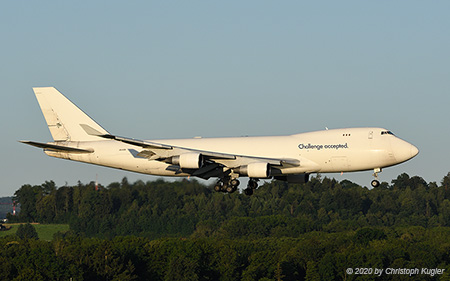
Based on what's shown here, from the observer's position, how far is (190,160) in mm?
59938

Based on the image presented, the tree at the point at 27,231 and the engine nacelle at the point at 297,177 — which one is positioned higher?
the engine nacelle at the point at 297,177

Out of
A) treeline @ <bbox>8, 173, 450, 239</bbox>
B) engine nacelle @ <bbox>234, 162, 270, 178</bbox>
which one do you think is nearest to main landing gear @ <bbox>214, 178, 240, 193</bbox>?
engine nacelle @ <bbox>234, 162, 270, 178</bbox>

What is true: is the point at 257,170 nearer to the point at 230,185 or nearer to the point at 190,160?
the point at 230,185

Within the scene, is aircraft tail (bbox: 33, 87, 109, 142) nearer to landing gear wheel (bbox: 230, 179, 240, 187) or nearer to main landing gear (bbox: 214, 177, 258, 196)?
main landing gear (bbox: 214, 177, 258, 196)

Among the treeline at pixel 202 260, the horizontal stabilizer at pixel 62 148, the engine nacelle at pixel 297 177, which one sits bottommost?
the treeline at pixel 202 260

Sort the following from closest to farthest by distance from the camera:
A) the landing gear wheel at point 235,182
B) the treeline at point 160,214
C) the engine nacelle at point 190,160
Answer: the engine nacelle at point 190,160 < the landing gear wheel at point 235,182 < the treeline at point 160,214

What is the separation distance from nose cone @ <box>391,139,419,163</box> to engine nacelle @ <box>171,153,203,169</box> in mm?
14931

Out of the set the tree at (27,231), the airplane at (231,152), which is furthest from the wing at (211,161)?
the tree at (27,231)

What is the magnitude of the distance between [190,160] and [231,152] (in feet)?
14.1

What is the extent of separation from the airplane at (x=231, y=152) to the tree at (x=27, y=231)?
93819 millimetres

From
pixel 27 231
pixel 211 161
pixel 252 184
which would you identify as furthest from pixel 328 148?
pixel 27 231

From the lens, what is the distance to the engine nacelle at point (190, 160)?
196ft

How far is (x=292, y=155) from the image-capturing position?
60.6m

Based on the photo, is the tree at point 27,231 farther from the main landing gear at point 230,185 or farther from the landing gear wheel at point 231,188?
the landing gear wheel at point 231,188
